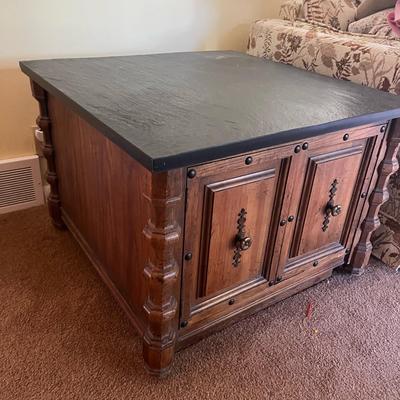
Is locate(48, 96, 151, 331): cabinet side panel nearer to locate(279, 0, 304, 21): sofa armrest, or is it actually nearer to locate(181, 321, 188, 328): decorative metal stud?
locate(181, 321, 188, 328): decorative metal stud

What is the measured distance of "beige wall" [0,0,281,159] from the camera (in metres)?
1.48

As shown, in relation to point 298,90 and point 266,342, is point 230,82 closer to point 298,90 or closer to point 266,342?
point 298,90

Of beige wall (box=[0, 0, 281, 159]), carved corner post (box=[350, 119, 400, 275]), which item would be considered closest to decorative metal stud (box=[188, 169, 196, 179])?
carved corner post (box=[350, 119, 400, 275])

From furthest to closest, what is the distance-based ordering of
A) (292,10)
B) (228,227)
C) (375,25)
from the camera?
(292,10) < (375,25) < (228,227)

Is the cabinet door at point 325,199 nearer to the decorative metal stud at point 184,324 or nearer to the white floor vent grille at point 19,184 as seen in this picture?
the decorative metal stud at point 184,324

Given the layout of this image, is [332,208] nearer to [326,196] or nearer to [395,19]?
[326,196]

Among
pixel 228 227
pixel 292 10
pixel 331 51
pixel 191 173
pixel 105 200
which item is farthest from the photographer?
pixel 292 10

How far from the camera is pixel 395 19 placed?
1.44 metres

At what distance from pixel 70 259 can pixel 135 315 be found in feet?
1.47

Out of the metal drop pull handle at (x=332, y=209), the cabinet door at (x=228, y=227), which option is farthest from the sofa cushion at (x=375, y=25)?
the cabinet door at (x=228, y=227)

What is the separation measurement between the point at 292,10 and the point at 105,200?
4.29ft

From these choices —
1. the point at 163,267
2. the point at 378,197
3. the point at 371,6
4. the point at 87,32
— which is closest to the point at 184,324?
the point at 163,267

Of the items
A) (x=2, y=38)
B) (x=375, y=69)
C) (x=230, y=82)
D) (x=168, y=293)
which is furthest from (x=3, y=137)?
(x=375, y=69)

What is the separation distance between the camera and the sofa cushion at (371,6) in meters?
1.59
